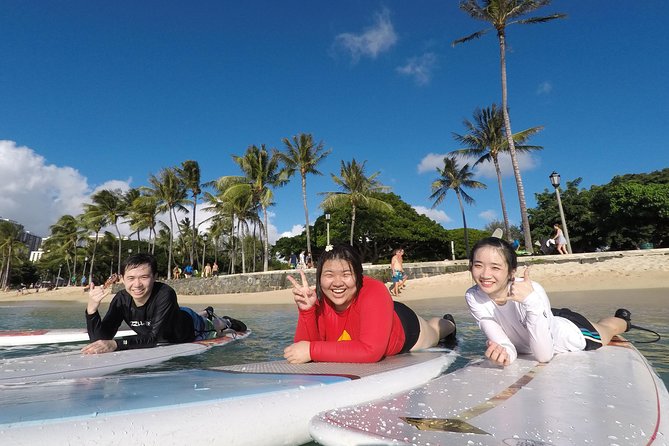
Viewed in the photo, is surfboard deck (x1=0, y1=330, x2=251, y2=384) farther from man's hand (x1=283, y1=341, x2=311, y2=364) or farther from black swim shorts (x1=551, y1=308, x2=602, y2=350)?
black swim shorts (x1=551, y1=308, x2=602, y2=350)

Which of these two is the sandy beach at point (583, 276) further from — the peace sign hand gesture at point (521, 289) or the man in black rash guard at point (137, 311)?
the peace sign hand gesture at point (521, 289)

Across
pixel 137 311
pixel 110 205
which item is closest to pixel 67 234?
pixel 110 205

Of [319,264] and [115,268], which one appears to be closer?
[319,264]

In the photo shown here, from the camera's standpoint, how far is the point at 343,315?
2.71m

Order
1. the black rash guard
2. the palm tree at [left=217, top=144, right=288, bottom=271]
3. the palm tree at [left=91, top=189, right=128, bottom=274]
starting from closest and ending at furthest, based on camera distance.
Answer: the black rash guard, the palm tree at [left=217, top=144, right=288, bottom=271], the palm tree at [left=91, top=189, right=128, bottom=274]

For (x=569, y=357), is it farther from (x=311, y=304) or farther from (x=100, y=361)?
(x=100, y=361)

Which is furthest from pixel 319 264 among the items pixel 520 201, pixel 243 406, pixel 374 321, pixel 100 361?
pixel 520 201

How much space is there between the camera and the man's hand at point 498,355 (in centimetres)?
241

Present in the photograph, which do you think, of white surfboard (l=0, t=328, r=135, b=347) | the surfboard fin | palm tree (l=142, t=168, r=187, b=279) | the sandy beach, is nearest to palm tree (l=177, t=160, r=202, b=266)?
palm tree (l=142, t=168, r=187, b=279)

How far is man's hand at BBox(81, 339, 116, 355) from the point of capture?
336 centimetres

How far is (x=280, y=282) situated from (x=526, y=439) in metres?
20.3

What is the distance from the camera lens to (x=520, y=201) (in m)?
17.8

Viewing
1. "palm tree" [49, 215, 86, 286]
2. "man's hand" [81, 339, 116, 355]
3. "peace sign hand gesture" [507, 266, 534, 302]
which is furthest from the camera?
"palm tree" [49, 215, 86, 286]

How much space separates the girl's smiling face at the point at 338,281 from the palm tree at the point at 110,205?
133 ft
